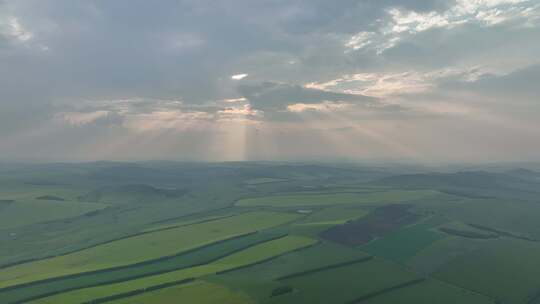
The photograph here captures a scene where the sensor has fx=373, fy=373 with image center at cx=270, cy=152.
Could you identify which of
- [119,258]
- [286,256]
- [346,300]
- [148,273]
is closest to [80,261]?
[119,258]

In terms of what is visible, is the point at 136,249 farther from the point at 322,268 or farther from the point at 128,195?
the point at 128,195

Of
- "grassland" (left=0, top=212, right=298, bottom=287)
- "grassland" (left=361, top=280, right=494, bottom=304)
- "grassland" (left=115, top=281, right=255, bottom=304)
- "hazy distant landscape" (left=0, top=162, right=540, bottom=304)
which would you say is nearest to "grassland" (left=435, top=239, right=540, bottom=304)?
"hazy distant landscape" (left=0, top=162, right=540, bottom=304)

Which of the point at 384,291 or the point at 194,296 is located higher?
the point at 194,296

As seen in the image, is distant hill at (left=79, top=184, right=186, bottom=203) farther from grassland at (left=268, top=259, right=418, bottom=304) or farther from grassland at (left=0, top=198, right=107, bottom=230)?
grassland at (left=268, top=259, right=418, bottom=304)

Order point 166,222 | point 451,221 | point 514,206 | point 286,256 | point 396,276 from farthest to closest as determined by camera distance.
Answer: point 514,206, point 166,222, point 451,221, point 286,256, point 396,276

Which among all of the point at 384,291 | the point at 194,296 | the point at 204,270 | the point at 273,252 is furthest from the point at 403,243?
the point at 194,296

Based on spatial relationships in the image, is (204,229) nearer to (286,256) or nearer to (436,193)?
(286,256)
